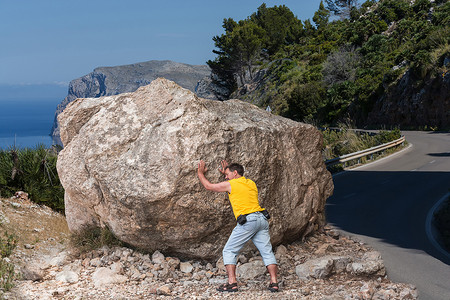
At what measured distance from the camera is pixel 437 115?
1435 inches

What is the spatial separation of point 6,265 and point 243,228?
12.5 ft

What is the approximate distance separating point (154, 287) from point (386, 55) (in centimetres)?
4904

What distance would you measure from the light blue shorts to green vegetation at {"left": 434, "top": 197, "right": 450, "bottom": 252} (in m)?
4.81

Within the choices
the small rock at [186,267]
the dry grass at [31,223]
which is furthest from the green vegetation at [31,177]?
the small rock at [186,267]

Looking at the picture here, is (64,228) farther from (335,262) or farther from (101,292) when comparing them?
(335,262)

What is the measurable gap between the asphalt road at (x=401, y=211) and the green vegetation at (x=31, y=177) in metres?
6.60

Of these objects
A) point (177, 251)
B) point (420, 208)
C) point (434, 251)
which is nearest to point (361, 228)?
point (434, 251)

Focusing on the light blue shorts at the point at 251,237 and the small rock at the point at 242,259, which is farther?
the small rock at the point at 242,259

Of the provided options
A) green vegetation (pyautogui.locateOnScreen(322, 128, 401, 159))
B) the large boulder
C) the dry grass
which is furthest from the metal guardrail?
the dry grass

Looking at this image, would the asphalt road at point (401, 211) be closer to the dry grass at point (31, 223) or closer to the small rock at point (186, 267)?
the small rock at point (186, 267)

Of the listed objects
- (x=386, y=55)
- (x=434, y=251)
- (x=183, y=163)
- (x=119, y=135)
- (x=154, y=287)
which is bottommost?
(x=434, y=251)

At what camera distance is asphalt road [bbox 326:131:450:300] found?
7664 mm

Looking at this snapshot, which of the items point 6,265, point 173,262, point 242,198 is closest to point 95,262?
point 173,262

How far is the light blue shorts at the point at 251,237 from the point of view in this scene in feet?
20.4
